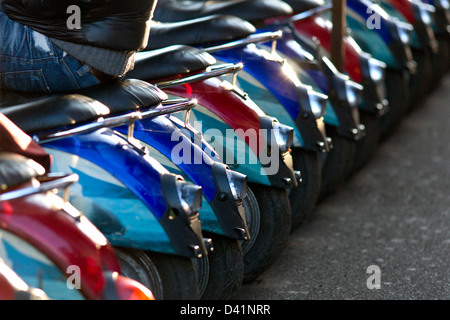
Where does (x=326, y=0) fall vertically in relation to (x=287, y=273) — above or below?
above

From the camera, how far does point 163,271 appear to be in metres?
2.98

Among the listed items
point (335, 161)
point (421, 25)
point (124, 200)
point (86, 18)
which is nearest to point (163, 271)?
point (124, 200)

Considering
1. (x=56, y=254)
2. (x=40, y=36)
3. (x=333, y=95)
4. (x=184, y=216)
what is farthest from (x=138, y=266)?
(x=333, y=95)

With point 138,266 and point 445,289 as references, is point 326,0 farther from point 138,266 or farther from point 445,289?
point 138,266

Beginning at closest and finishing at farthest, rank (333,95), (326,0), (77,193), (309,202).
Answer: (77,193), (309,202), (333,95), (326,0)

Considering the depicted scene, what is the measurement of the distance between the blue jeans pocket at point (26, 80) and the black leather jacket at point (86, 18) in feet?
0.47

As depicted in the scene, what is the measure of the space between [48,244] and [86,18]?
3.12 ft

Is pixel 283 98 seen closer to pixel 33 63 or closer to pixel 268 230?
pixel 268 230

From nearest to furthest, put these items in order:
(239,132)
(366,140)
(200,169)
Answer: (200,169)
(239,132)
(366,140)

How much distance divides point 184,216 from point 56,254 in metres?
0.51

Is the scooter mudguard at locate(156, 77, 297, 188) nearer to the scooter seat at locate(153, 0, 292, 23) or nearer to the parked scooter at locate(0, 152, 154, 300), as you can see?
the scooter seat at locate(153, 0, 292, 23)

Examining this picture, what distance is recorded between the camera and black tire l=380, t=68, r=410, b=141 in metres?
6.31

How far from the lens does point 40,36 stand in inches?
126

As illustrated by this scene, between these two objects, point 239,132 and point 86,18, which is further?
point 239,132
